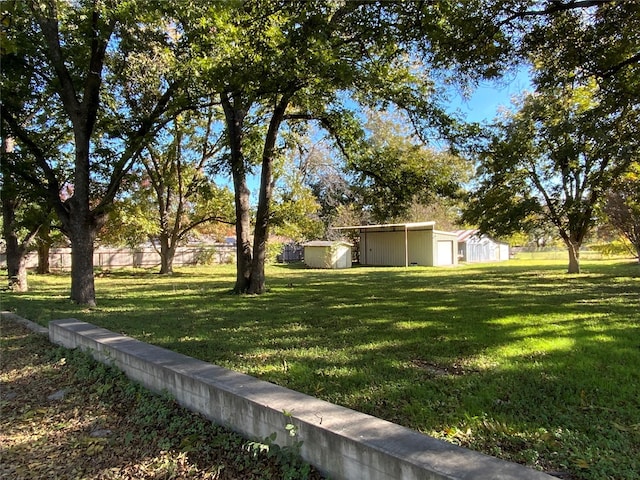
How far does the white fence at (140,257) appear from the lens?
1027 inches

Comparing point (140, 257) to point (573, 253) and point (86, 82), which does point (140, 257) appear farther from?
point (573, 253)

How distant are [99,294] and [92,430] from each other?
9576mm

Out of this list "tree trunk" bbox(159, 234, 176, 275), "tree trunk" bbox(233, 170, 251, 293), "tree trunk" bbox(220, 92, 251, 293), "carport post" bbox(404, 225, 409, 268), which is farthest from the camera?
"carport post" bbox(404, 225, 409, 268)

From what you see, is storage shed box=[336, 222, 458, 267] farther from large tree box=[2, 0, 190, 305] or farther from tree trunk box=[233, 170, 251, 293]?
large tree box=[2, 0, 190, 305]

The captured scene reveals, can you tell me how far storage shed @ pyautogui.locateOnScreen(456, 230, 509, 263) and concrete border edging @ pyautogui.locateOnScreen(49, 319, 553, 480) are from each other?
30.8 metres

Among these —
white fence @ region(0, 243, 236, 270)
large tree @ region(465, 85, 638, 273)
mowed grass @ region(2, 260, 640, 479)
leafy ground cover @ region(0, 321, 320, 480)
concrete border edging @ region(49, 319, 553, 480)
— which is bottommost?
leafy ground cover @ region(0, 321, 320, 480)

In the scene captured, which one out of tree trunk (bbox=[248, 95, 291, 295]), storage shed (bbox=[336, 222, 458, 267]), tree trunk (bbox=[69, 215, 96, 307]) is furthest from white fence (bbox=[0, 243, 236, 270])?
tree trunk (bbox=[69, 215, 96, 307])

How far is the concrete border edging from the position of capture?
2090 mm

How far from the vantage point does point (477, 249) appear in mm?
34250

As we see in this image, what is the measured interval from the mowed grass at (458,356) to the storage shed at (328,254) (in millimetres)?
16610

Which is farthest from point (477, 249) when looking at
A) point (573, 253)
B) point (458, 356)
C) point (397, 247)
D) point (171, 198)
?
point (458, 356)

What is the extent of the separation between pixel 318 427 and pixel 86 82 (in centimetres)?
922

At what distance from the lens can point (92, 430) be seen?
135 inches

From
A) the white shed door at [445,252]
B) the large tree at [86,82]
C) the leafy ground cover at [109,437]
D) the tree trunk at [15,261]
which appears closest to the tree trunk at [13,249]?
the tree trunk at [15,261]
